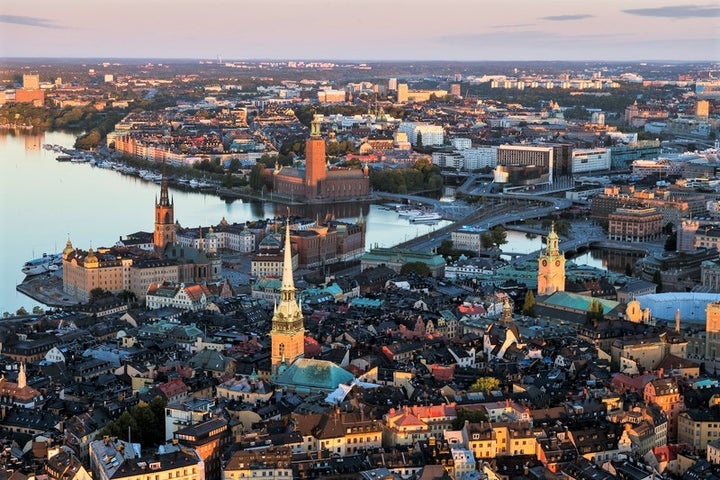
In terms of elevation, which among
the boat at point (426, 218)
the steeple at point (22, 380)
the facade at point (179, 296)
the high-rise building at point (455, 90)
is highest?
the high-rise building at point (455, 90)

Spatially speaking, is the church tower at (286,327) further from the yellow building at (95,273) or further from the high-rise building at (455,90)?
the high-rise building at (455,90)

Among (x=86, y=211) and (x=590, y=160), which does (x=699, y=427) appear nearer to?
(x=86, y=211)

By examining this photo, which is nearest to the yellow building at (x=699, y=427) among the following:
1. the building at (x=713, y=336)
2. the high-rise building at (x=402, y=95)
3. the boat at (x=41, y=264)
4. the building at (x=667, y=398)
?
the building at (x=667, y=398)

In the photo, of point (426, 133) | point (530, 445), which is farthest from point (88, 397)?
point (426, 133)

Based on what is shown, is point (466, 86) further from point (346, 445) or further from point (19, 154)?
point (346, 445)

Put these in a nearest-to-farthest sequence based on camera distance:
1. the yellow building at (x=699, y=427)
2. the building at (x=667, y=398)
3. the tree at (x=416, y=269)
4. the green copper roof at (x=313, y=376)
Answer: the yellow building at (x=699, y=427)
the building at (x=667, y=398)
the green copper roof at (x=313, y=376)
the tree at (x=416, y=269)
